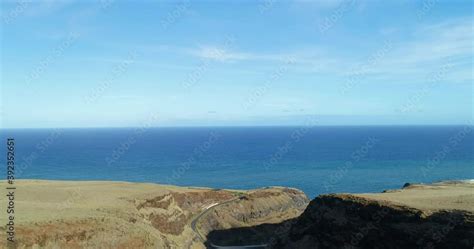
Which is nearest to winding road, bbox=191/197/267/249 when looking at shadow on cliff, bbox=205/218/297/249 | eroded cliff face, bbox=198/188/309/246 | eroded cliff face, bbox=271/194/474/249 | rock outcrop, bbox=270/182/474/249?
shadow on cliff, bbox=205/218/297/249

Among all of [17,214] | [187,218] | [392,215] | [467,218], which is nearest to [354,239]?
[392,215]

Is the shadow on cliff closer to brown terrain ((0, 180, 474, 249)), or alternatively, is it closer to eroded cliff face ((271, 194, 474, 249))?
brown terrain ((0, 180, 474, 249))

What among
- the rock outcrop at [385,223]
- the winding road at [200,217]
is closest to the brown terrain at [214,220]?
the rock outcrop at [385,223]

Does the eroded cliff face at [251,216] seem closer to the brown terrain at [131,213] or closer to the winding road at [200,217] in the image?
the brown terrain at [131,213]

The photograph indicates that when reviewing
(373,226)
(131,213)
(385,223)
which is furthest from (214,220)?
(385,223)

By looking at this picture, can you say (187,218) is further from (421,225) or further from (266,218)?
(421,225)

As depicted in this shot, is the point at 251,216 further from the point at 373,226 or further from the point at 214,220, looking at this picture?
the point at 373,226
